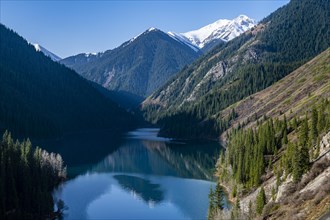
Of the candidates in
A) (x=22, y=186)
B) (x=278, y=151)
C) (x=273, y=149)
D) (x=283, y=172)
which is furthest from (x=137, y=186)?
(x=283, y=172)

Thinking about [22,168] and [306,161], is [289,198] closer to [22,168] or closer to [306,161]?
[306,161]

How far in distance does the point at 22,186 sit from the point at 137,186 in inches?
1732

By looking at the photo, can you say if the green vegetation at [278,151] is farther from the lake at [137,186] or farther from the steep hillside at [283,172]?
the lake at [137,186]

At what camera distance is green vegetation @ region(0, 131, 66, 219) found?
84188 millimetres

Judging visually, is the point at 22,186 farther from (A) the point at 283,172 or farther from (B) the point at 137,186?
(A) the point at 283,172

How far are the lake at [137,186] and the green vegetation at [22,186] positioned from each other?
24.8 feet

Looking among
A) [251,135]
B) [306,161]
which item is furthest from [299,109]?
[306,161]

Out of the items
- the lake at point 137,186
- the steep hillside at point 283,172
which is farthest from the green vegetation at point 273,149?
the lake at point 137,186

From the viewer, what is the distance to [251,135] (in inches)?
5025

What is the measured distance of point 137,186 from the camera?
128750 millimetres

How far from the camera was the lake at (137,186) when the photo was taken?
324 ft

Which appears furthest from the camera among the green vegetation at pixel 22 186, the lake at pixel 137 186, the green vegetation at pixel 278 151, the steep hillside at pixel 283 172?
the lake at pixel 137 186

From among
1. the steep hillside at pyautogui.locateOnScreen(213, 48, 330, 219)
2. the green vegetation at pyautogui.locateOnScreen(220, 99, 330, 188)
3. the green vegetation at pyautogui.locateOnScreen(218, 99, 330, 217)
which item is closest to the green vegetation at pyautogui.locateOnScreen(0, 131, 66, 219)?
the steep hillside at pyautogui.locateOnScreen(213, 48, 330, 219)

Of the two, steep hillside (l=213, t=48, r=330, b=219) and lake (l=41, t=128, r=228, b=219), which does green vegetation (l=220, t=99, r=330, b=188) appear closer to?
steep hillside (l=213, t=48, r=330, b=219)
